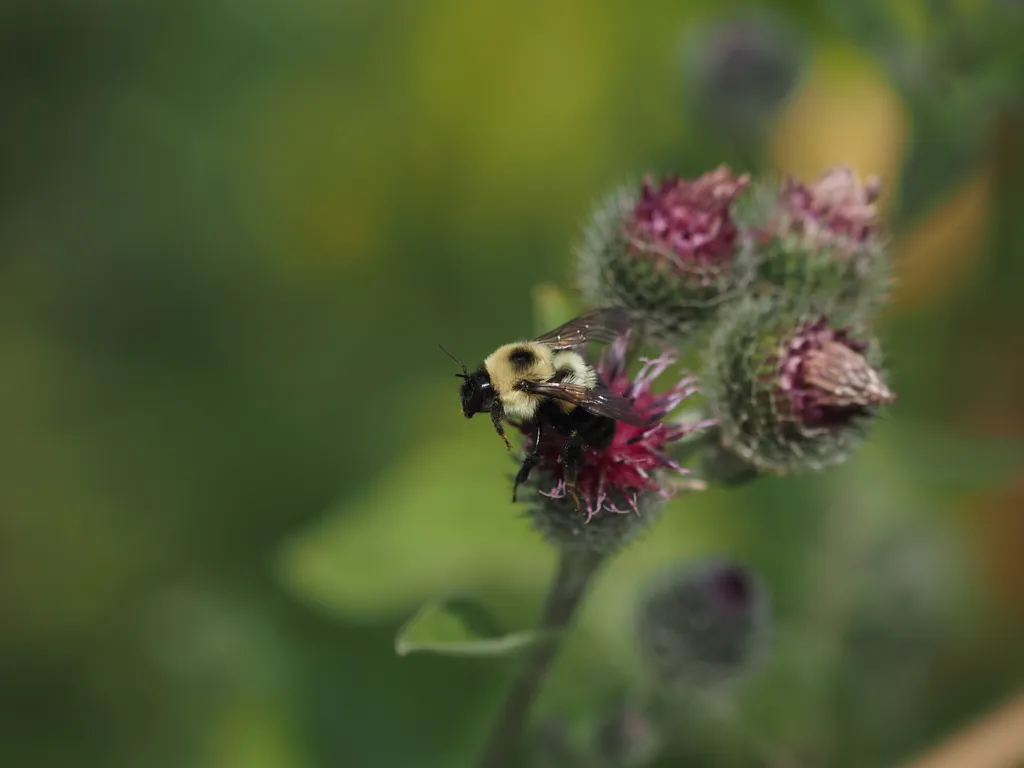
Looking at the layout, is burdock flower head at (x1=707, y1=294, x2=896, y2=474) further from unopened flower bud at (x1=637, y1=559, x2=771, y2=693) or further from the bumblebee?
unopened flower bud at (x1=637, y1=559, x2=771, y2=693)

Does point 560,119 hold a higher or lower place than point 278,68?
lower

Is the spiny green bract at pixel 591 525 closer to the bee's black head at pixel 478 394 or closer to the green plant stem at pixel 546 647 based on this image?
the green plant stem at pixel 546 647

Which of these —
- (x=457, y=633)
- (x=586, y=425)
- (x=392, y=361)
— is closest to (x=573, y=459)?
(x=586, y=425)

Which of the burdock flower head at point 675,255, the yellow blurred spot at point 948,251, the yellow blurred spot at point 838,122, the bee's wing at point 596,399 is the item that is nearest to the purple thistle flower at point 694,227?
the burdock flower head at point 675,255

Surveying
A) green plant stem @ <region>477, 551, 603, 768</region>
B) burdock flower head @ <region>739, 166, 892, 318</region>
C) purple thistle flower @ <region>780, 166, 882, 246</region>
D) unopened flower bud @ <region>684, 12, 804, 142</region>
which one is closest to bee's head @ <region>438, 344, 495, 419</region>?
green plant stem @ <region>477, 551, 603, 768</region>

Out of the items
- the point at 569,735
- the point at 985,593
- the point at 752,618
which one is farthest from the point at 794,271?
the point at 985,593

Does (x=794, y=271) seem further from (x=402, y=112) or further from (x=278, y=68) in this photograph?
(x=278, y=68)

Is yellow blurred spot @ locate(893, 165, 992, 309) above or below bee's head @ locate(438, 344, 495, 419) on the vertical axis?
below

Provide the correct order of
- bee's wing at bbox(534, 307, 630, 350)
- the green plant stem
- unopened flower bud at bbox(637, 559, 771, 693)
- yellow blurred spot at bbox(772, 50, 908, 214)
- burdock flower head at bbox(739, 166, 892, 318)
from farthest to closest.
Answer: yellow blurred spot at bbox(772, 50, 908, 214), unopened flower bud at bbox(637, 559, 771, 693), burdock flower head at bbox(739, 166, 892, 318), bee's wing at bbox(534, 307, 630, 350), the green plant stem
